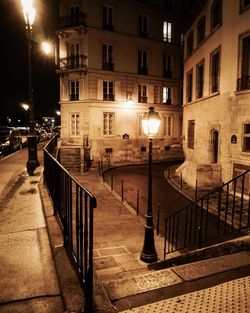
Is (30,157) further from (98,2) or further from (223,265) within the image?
(98,2)

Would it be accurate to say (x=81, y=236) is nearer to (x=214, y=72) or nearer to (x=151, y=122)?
(x=151, y=122)

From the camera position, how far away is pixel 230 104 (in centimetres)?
1406

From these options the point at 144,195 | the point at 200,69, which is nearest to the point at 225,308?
the point at 144,195

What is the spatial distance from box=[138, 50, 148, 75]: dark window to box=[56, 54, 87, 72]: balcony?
5571mm

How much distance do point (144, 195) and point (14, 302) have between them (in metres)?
11.7

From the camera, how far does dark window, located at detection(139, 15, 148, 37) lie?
2761 cm

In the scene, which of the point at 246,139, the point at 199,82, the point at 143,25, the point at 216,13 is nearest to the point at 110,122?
the point at 143,25

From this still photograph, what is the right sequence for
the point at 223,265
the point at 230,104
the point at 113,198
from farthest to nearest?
the point at 230,104, the point at 113,198, the point at 223,265

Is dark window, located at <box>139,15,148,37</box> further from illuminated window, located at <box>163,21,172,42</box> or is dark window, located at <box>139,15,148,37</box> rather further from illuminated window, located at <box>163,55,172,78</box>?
illuminated window, located at <box>163,55,172,78</box>

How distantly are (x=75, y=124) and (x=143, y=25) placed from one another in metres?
11.6

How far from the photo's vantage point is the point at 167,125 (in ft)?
99.6

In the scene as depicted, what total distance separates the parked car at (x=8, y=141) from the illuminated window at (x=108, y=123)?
7.89m

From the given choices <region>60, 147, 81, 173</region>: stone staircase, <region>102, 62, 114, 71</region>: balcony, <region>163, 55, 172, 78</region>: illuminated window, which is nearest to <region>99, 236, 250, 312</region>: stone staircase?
<region>60, 147, 81, 173</region>: stone staircase

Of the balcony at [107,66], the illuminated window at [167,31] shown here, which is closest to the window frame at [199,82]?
the balcony at [107,66]
